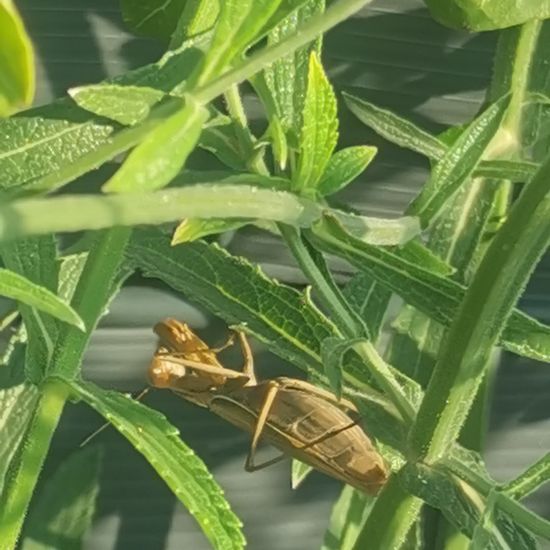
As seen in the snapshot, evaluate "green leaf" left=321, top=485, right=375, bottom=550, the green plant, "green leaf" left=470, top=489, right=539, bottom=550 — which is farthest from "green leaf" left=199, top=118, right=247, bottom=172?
"green leaf" left=321, top=485, right=375, bottom=550

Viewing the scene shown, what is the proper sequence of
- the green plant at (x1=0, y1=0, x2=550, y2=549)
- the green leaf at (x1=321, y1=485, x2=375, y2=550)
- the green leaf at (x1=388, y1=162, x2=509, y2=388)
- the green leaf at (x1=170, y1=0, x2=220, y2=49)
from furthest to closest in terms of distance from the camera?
the green leaf at (x1=321, y1=485, x2=375, y2=550), the green leaf at (x1=388, y1=162, x2=509, y2=388), the green leaf at (x1=170, y1=0, x2=220, y2=49), the green plant at (x1=0, y1=0, x2=550, y2=549)

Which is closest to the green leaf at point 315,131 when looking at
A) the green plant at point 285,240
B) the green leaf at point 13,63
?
the green plant at point 285,240

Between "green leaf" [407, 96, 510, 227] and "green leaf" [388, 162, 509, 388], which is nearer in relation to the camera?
"green leaf" [407, 96, 510, 227]

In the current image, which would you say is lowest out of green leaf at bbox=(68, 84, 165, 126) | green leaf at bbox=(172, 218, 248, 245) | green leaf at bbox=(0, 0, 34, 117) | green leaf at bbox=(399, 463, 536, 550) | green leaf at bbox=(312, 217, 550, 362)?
green leaf at bbox=(0, 0, 34, 117)

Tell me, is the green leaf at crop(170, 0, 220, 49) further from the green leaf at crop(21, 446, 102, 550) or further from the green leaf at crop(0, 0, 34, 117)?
the green leaf at crop(21, 446, 102, 550)

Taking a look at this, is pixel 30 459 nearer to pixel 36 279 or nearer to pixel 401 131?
pixel 36 279

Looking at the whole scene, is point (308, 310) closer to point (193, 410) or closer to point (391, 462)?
point (391, 462)

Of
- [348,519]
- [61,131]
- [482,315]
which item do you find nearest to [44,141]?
[61,131]
